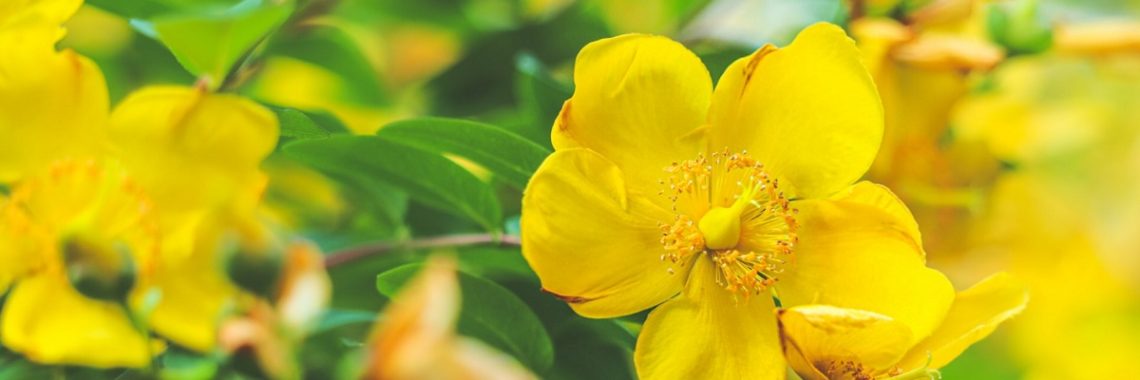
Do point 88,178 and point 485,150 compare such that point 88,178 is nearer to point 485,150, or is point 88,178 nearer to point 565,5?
point 485,150

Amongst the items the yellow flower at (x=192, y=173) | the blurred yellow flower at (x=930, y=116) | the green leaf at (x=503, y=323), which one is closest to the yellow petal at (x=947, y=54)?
the blurred yellow flower at (x=930, y=116)

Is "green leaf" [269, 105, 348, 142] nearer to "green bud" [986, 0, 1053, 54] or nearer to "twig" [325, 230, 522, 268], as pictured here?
"twig" [325, 230, 522, 268]

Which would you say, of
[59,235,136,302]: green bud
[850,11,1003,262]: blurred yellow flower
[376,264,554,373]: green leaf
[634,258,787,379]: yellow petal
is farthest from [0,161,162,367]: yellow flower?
[850,11,1003,262]: blurred yellow flower

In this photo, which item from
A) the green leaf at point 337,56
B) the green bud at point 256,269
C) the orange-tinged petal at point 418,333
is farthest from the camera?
the green leaf at point 337,56

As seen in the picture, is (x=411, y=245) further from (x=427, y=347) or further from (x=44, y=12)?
(x=427, y=347)

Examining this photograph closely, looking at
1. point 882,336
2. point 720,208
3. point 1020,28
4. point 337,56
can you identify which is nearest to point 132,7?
point 337,56

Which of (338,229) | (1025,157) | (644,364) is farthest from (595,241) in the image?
(1025,157)

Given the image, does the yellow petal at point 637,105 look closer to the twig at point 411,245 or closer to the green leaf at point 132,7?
the twig at point 411,245
